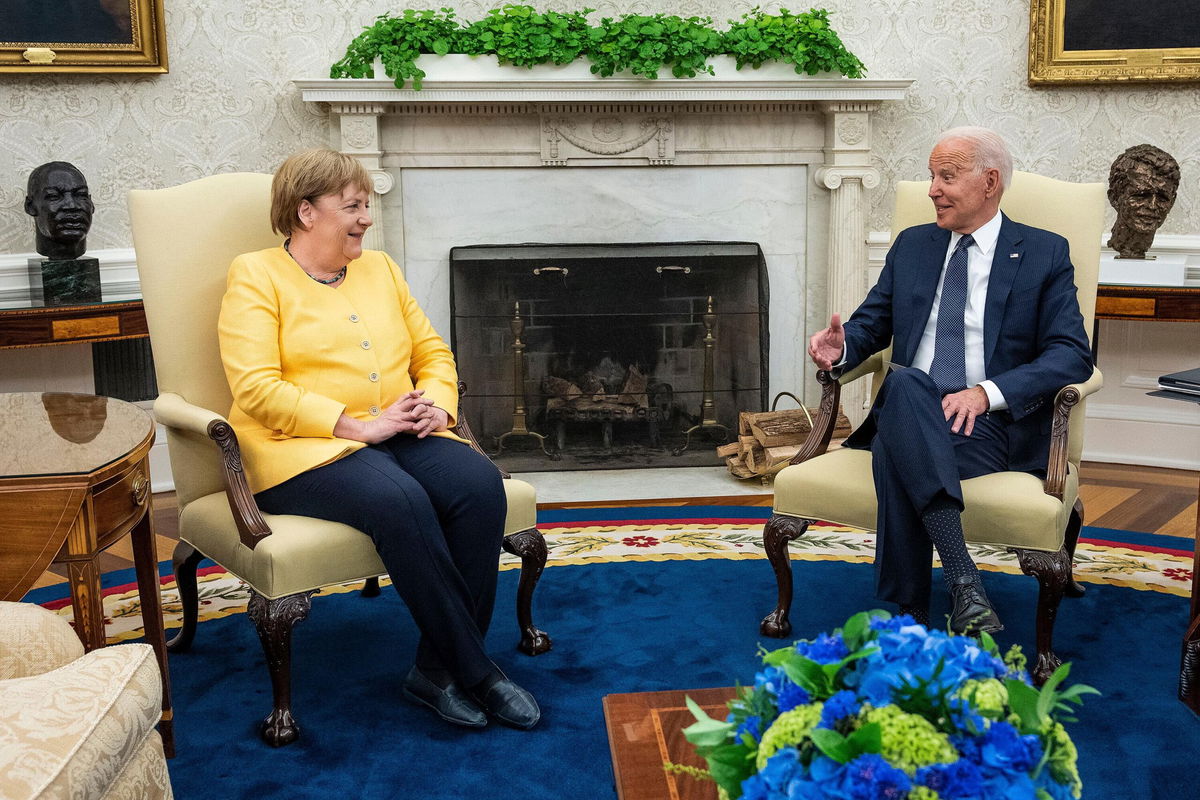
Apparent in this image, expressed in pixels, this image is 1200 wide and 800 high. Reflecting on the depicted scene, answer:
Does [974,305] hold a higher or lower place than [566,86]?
lower

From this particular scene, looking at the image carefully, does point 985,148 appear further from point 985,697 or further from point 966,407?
point 985,697

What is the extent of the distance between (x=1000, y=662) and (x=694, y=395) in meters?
3.77

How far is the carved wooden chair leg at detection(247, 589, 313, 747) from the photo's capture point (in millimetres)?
2371

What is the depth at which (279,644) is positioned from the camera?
7.83 ft

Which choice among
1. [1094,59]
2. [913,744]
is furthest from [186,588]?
[1094,59]

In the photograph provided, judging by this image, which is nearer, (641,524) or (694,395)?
(641,524)

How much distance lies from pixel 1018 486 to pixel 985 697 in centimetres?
166

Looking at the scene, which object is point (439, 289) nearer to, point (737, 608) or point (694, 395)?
point (694, 395)

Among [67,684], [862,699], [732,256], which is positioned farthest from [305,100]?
[862,699]

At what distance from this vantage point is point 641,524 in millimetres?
3926

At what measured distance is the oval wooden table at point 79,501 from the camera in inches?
74.9

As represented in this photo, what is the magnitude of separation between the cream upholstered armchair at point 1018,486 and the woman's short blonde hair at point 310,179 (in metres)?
1.24

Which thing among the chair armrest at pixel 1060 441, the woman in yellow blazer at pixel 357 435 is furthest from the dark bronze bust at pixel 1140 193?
the woman in yellow blazer at pixel 357 435

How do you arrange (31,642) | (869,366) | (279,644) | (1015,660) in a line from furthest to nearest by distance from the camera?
(869,366)
(279,644)
(31,642)
(1015,660)
